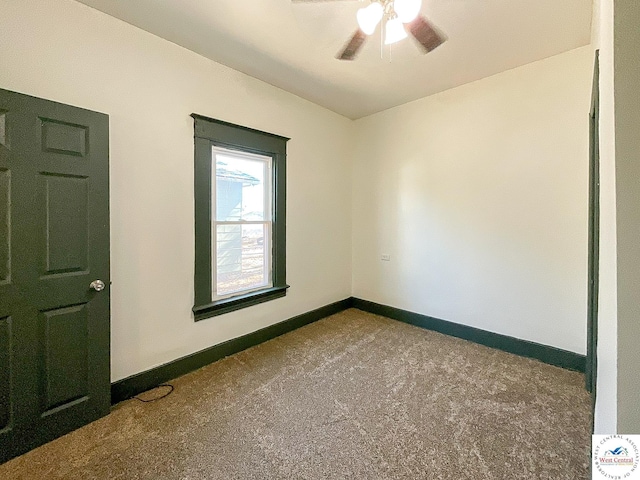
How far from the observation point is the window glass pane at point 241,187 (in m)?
2.89

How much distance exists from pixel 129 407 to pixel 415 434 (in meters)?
1.98

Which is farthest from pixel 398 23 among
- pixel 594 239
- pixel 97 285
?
pixel 97 285

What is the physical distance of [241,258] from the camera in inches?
123

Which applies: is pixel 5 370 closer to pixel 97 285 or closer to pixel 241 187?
pixel 97 285

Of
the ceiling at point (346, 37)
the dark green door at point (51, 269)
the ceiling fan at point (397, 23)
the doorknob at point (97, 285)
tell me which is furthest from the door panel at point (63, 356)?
the ceiling fan at point (397, 23)

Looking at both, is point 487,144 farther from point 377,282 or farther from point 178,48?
point 178,48

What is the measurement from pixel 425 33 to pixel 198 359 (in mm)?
3052

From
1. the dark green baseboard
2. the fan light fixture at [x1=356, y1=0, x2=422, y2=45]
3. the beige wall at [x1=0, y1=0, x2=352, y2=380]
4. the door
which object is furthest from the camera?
the dark green baseboard

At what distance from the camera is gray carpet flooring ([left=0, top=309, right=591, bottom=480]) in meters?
1.57

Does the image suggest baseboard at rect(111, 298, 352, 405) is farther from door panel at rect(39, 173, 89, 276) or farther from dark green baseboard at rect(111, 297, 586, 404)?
door panel at rect(39, 173, 89, 276)

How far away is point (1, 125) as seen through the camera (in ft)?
5.13

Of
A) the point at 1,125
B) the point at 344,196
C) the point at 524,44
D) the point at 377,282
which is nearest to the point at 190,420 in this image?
the point at 1,125

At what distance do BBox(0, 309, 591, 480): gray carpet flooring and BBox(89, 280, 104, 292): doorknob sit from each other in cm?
88

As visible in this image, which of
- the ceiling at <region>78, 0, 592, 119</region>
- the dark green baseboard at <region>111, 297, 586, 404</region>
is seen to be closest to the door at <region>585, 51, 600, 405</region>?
the dark green baseboard at <region>111, 297, 586, 404</region>
